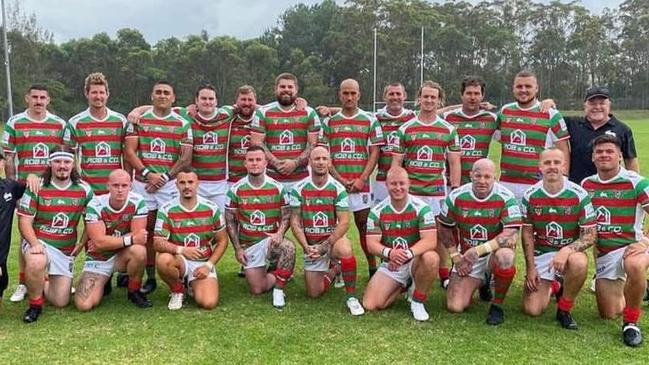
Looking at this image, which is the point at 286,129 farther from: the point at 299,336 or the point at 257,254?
the point at 299,336

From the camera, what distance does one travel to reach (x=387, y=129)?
21.5 feet

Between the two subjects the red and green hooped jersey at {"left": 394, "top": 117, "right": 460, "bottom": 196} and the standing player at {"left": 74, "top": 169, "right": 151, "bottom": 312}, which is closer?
the standing player at {"left": 74, "top": 169, "right": 151, "bottom": 312}

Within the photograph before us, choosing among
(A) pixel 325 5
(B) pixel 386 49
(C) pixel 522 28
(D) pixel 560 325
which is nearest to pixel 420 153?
(D) pixel 560 325

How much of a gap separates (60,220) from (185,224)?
1.10 m

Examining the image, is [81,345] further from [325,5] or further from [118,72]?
[325,5]

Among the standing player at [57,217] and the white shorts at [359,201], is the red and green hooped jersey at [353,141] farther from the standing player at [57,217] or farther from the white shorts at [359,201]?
the standing player at [57,217]

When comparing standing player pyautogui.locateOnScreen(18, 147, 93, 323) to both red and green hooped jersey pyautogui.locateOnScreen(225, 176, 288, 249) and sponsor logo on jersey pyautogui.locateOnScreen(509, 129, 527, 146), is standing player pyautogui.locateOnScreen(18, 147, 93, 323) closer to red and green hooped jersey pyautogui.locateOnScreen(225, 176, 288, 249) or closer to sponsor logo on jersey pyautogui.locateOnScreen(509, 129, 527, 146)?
red and green hooped jersey pyautogui.locateOnScreen(225, 176, 288, 249)

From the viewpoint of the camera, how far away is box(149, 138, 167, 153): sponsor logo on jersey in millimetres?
6137

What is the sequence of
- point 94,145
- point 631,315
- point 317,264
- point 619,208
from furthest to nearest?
1. point 94,145
2. point 317,264
3. point 619,208
4. point 631,315

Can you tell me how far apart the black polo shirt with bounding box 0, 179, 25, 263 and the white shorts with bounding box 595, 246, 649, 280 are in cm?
509

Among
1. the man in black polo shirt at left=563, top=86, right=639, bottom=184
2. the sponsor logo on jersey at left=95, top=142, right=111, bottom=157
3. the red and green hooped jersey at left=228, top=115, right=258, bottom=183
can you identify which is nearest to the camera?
the man in black polo shirt at left=563, top=86, right=639, bottom=184

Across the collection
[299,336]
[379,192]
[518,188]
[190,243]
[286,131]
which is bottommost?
[299,336]

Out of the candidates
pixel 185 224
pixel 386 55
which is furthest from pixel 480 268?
pixel 386 55

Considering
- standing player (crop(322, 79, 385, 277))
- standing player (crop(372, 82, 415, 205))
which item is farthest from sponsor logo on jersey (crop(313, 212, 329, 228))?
standing player (crop(372, 82, 415, 205))
